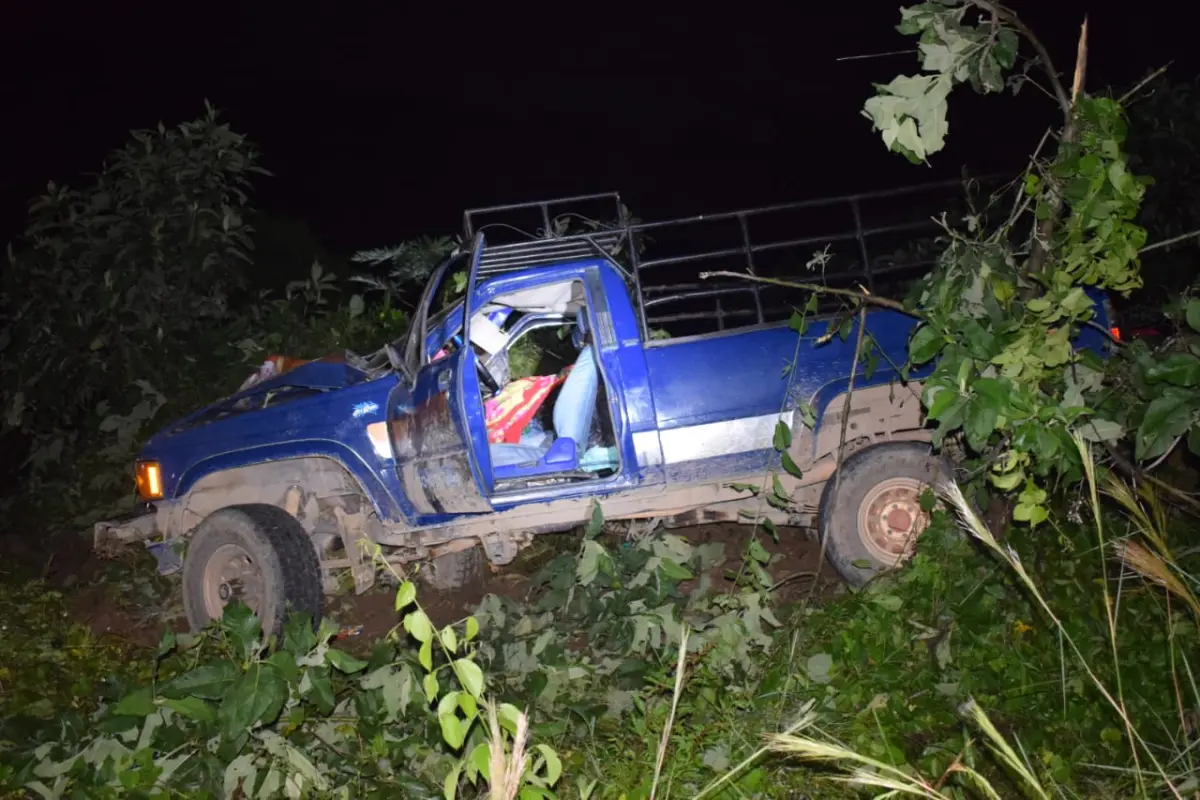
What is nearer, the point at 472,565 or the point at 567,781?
the point at 567,781

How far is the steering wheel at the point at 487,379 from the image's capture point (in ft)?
19.9

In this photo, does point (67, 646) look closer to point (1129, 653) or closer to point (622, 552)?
point (622, 552)

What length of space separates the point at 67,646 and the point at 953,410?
509 centimetres

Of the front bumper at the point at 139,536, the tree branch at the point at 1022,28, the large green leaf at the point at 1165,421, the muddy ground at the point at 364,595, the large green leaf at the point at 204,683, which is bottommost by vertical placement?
the muddy ground at the point at 364,595

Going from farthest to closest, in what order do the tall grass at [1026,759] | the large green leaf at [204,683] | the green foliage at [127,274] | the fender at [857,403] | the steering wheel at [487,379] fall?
the green foliage at [127,274] < the steering wheel at [487,379] < the fender at [857,403] < the large green leaf at [204,683] < the tall grass at [1026,759]

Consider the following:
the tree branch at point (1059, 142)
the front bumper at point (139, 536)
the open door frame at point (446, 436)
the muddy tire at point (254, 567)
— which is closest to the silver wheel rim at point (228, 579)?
the muddy tire at point (254, 567)

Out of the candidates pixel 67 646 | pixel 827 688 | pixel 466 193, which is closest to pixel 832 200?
pixel 827 688

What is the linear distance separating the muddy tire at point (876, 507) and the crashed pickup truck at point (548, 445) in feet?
0.03

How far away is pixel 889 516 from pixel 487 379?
258 cm

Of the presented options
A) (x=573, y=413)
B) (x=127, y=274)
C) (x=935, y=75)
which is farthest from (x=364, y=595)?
(x=935, y=75)

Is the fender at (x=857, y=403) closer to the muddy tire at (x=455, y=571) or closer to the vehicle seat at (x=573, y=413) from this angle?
the vehicle seat at (x=573, y=413)

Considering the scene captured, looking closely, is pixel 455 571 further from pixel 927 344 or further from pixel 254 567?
pixel 927 344

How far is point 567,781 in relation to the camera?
3.83 m

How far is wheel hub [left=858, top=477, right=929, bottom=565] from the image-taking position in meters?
5.22
